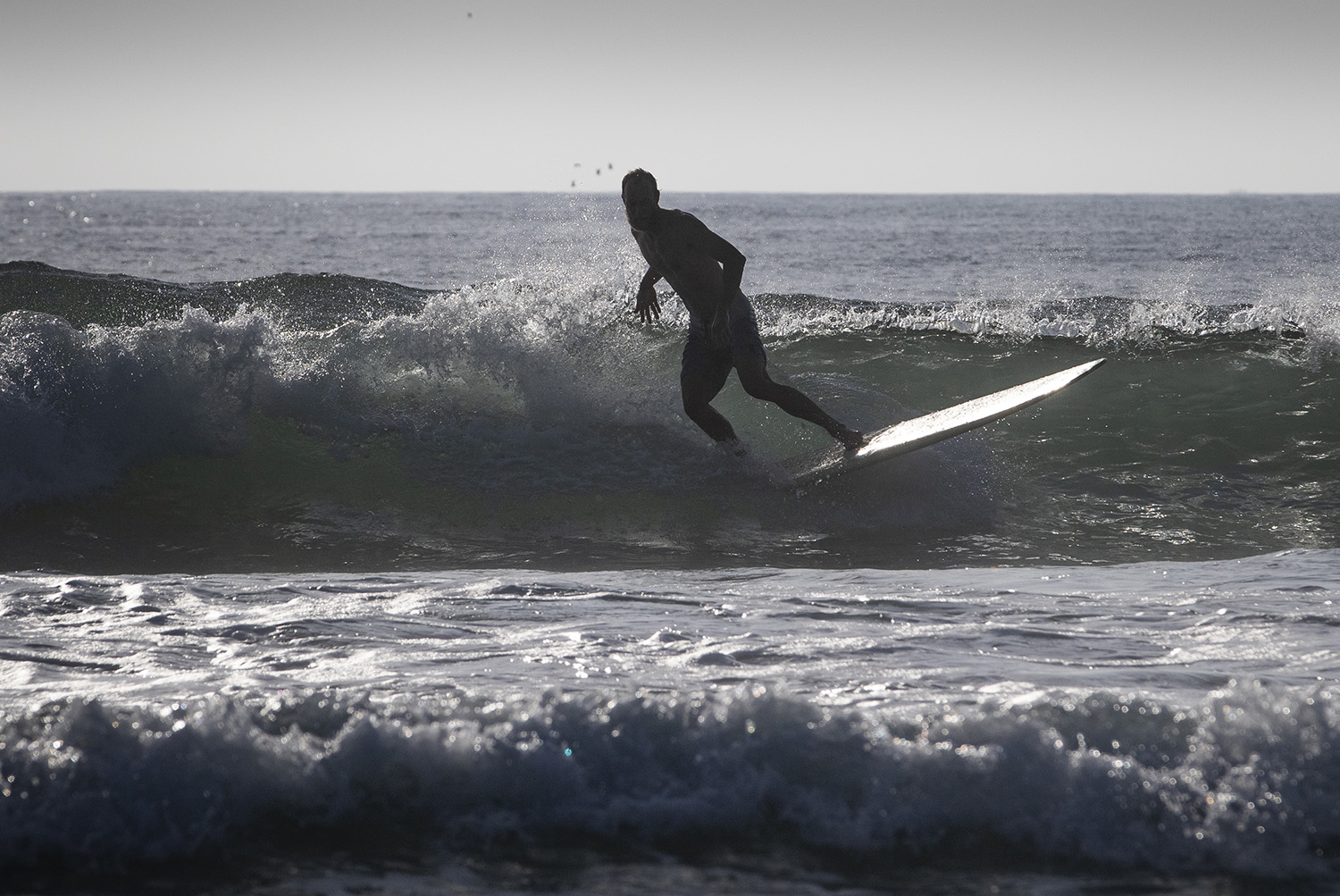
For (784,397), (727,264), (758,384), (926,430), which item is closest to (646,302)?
(727,264)

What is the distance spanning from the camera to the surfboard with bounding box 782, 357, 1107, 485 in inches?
242

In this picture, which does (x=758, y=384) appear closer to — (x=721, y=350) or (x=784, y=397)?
(x=784, y=397)

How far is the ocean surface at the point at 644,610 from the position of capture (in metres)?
2.53

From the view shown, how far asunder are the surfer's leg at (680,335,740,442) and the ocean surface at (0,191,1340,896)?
641mm

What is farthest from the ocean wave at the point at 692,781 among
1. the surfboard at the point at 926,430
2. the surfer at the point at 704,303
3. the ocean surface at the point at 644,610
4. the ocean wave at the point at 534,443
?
the surfer at the point at 704,303

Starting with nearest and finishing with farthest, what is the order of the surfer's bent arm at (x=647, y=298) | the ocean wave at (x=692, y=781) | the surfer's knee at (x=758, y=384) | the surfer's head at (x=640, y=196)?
the ocean wave at (x=692, y=781) → the surfer's head at (x=640, y=196) → the surfer's knee at (x=758, y=384) → the surfer's bent arm at (x=647, y=298)

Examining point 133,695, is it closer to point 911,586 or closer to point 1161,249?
point 911,586

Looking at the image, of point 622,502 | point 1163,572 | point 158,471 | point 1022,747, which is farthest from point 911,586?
point 158,471

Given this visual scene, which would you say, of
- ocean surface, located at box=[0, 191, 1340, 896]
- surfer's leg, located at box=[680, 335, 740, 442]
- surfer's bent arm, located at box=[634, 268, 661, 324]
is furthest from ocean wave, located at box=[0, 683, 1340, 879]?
→ surfer's bent arm, located at box=[634, 268, 661, 324]

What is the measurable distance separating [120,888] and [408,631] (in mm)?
1671

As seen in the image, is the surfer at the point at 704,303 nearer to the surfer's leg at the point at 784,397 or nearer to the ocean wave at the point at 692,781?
the surfer's leg at the point at 784,397

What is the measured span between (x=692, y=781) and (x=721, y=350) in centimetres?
388

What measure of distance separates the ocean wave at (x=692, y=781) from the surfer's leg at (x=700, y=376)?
3590mm

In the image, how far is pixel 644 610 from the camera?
4.30 m
